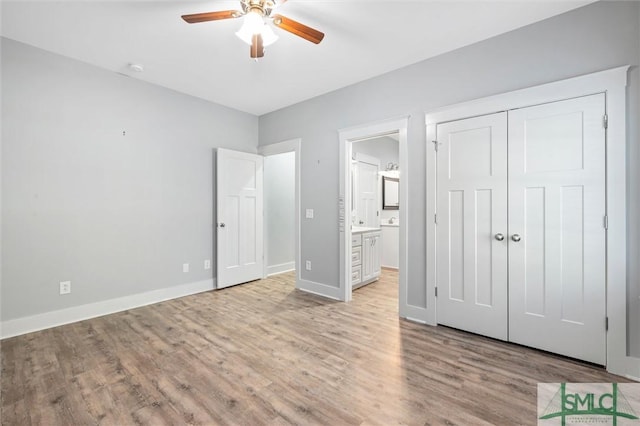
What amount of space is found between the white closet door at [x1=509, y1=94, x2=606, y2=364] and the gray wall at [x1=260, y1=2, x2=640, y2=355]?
19cm

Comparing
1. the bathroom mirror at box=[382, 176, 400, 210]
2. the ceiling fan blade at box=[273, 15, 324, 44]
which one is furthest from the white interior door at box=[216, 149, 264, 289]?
the bathroom mirror at box=[382, 176, 400, 210]

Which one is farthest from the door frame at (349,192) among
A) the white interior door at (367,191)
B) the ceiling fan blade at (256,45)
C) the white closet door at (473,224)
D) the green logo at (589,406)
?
the ceiling fan blade at (256,45)

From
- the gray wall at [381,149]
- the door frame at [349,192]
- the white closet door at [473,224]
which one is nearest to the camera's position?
the white closet door at [473,224]

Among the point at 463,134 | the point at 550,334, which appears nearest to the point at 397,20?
the point at 463,134

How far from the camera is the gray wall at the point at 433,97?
2.08 m

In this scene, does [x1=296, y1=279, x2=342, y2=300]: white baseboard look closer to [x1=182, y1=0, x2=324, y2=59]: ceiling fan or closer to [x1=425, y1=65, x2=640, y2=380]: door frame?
[x1=425, y1=65, x2=640, y2=380]: door frame

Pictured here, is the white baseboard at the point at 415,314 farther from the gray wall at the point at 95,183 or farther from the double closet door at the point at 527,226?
the gray wall at the point at 95,183

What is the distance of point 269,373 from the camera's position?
209 centimetres

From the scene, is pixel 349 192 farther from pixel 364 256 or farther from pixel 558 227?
pixel 558 227

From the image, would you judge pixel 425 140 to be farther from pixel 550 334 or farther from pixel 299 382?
pixel 299 382

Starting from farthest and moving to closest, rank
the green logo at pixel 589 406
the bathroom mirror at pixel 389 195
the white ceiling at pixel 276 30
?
the bathroom mirror at pixel 389 195
the white ceiling at pixel 276 30
the green logo at pixel 589 406

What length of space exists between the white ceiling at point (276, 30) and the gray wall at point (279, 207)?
6.73ft

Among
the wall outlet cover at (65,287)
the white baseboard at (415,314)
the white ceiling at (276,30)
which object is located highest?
the white ceiling at (276,30)

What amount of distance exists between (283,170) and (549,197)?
427 cm
